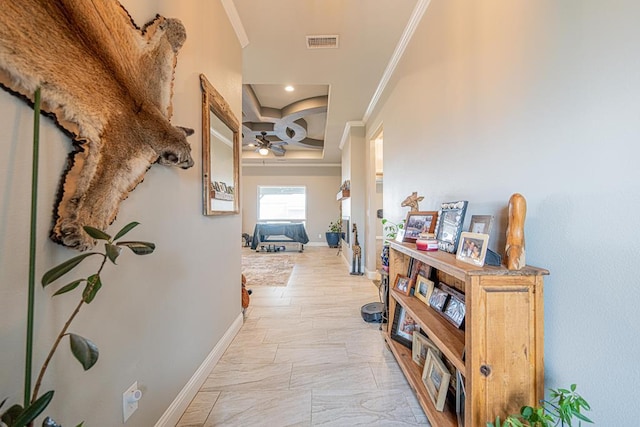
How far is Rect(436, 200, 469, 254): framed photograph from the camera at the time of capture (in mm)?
1315

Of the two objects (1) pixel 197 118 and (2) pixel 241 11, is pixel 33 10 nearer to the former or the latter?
(1) pixel 197 118

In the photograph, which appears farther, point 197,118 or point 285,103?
point 285,103

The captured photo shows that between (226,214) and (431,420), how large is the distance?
5.92ft

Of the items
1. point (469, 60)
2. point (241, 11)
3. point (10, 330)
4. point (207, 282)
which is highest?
point (241, 11)

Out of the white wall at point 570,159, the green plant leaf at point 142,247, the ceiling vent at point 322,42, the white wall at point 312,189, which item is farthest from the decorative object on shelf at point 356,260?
the white wall at point 312,189

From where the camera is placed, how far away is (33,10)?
60 centimetres

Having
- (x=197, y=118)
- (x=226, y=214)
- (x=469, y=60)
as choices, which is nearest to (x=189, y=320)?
(x=226, y=214)

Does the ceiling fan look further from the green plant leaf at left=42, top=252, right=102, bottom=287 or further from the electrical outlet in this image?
the green plant leaf at left=42, top=252, right=102, bottom=287

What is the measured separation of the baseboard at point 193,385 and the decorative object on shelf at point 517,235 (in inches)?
68.0

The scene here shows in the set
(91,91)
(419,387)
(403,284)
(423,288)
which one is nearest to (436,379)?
(419,387)

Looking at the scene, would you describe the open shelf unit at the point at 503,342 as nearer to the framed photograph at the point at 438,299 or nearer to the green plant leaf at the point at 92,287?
the framed photograph at the point at 438,299

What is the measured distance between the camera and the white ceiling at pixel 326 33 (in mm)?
2051

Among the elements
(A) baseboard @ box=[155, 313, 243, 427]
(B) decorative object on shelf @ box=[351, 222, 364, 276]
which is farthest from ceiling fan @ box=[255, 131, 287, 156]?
(A) baseboard @ box=[155, 313, 243, 427]

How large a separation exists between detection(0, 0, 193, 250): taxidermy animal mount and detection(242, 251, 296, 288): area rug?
122 inches
